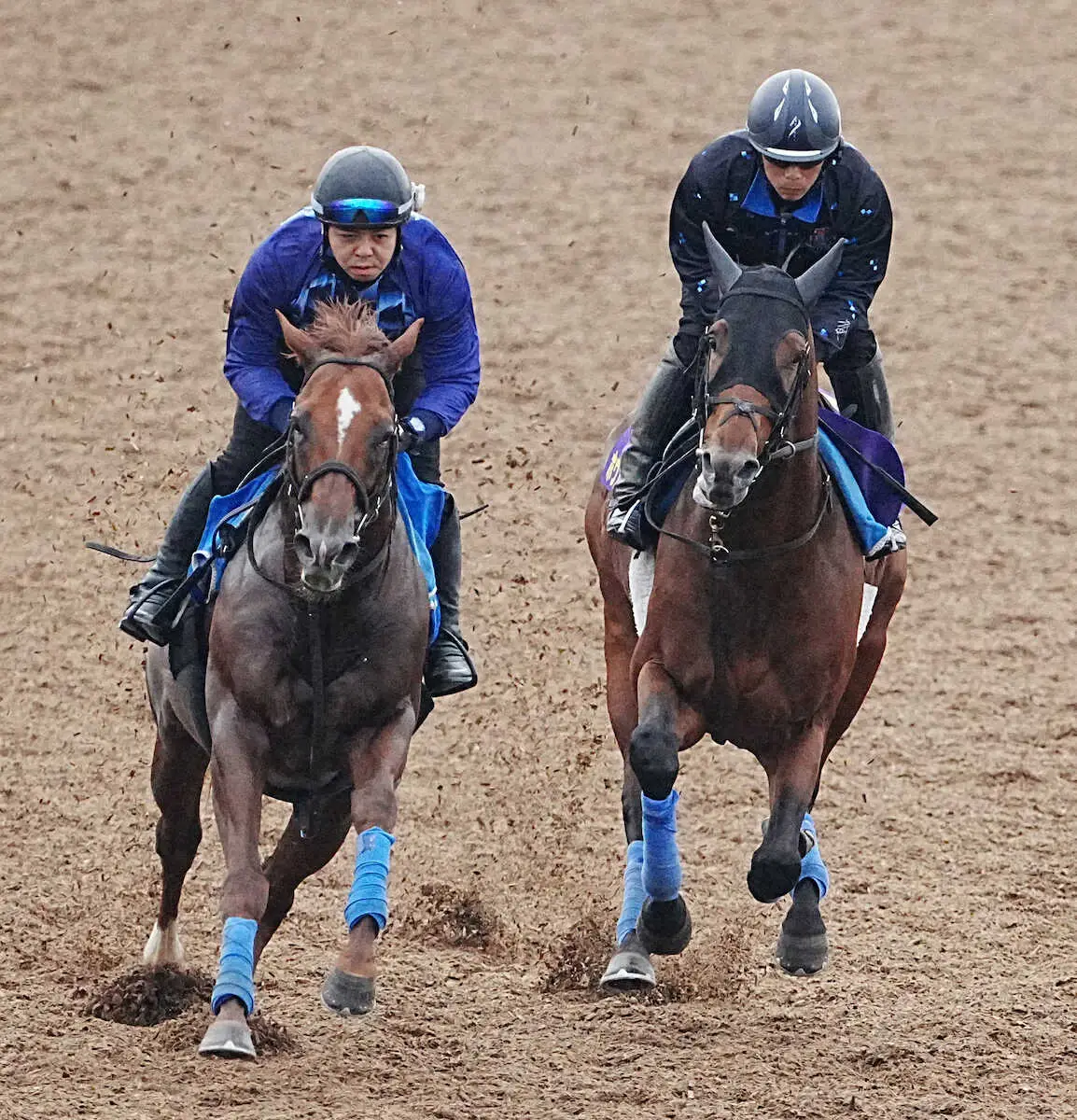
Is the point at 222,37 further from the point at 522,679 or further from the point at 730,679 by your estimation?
the point at 730,679

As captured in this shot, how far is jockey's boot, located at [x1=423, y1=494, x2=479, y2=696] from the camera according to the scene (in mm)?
6836

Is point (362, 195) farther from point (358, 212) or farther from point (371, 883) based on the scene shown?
point (371, 883)

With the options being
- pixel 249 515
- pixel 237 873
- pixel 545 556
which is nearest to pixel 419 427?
pixel 249 515

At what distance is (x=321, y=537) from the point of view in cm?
566


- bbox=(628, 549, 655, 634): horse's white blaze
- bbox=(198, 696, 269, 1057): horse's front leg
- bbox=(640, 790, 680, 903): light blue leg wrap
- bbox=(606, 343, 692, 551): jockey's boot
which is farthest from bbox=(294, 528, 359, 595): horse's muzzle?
bbox=(606, 343, 692, 551): jockey's boot

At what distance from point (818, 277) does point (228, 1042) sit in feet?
10.1

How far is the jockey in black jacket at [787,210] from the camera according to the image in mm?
6910

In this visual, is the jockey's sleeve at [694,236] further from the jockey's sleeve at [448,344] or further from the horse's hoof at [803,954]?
the horse's hoof at [803,954]

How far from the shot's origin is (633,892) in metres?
7.46

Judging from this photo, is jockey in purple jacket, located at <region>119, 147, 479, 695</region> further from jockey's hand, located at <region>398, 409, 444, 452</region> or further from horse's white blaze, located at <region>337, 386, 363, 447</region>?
horse's white blaze, located at <region>337, 386, 363, 447</region>

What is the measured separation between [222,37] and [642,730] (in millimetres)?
11715

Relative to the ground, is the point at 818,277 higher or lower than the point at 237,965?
higher

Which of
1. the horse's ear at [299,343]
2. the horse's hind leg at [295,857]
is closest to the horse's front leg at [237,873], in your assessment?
the horse's hind leg at [295,857]

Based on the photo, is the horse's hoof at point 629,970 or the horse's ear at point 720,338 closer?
the horse's ear at point 720,338
